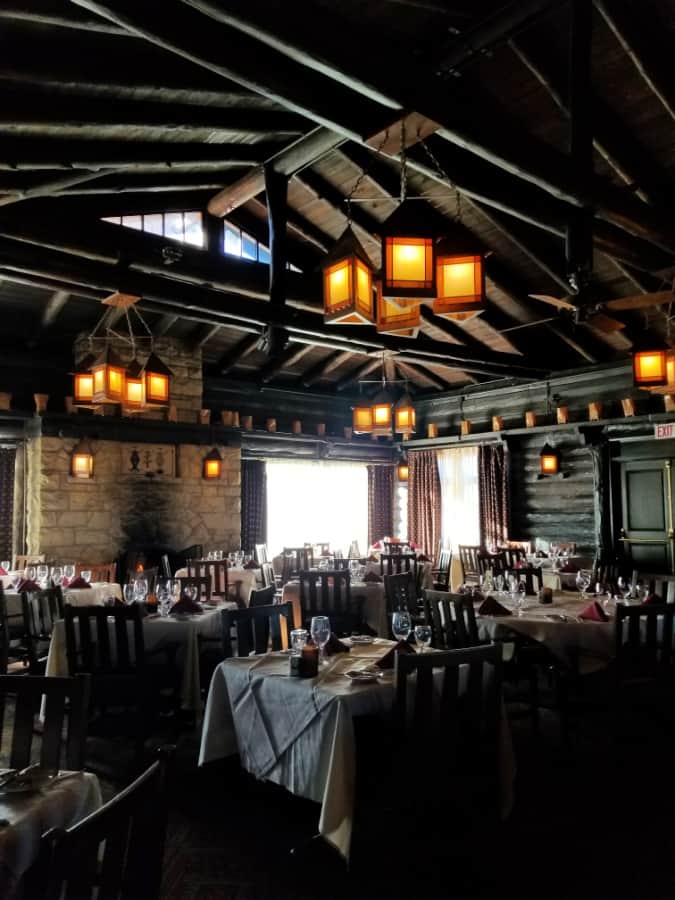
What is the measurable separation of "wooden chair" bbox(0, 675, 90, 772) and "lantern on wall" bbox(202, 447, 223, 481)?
323 inches

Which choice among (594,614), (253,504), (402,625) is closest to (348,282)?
(402,625)

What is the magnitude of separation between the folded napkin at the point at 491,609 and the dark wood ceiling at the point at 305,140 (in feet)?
8.59

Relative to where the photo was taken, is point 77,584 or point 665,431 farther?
point 665,431

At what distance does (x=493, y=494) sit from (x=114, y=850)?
11.3 m

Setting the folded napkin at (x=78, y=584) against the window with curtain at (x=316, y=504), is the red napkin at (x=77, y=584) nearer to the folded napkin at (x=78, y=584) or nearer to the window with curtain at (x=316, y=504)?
the folded napkin at (x=78, y=584)

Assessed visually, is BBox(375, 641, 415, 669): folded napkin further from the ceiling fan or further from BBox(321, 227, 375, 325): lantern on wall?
the ceiling fan

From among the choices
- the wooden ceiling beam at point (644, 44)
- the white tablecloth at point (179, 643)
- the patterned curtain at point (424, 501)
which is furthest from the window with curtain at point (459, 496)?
the white tablecloth at point (179, 643)

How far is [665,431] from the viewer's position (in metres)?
9.68

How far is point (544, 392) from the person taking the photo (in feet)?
38.0

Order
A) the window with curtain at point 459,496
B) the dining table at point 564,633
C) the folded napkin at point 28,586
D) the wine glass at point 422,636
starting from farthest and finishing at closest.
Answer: the window with curtain at point 459,496 → the folded napkin at point 28,586 → the dining table at point 564,633 → the wine glass at point 422,636

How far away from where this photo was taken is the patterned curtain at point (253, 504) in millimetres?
12055

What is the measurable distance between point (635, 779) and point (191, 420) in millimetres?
8192

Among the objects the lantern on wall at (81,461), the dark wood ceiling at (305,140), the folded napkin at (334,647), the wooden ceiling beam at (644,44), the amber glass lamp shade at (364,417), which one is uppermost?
the wooden ceiling beam at (644,44)

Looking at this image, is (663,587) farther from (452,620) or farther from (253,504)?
(253,504)
